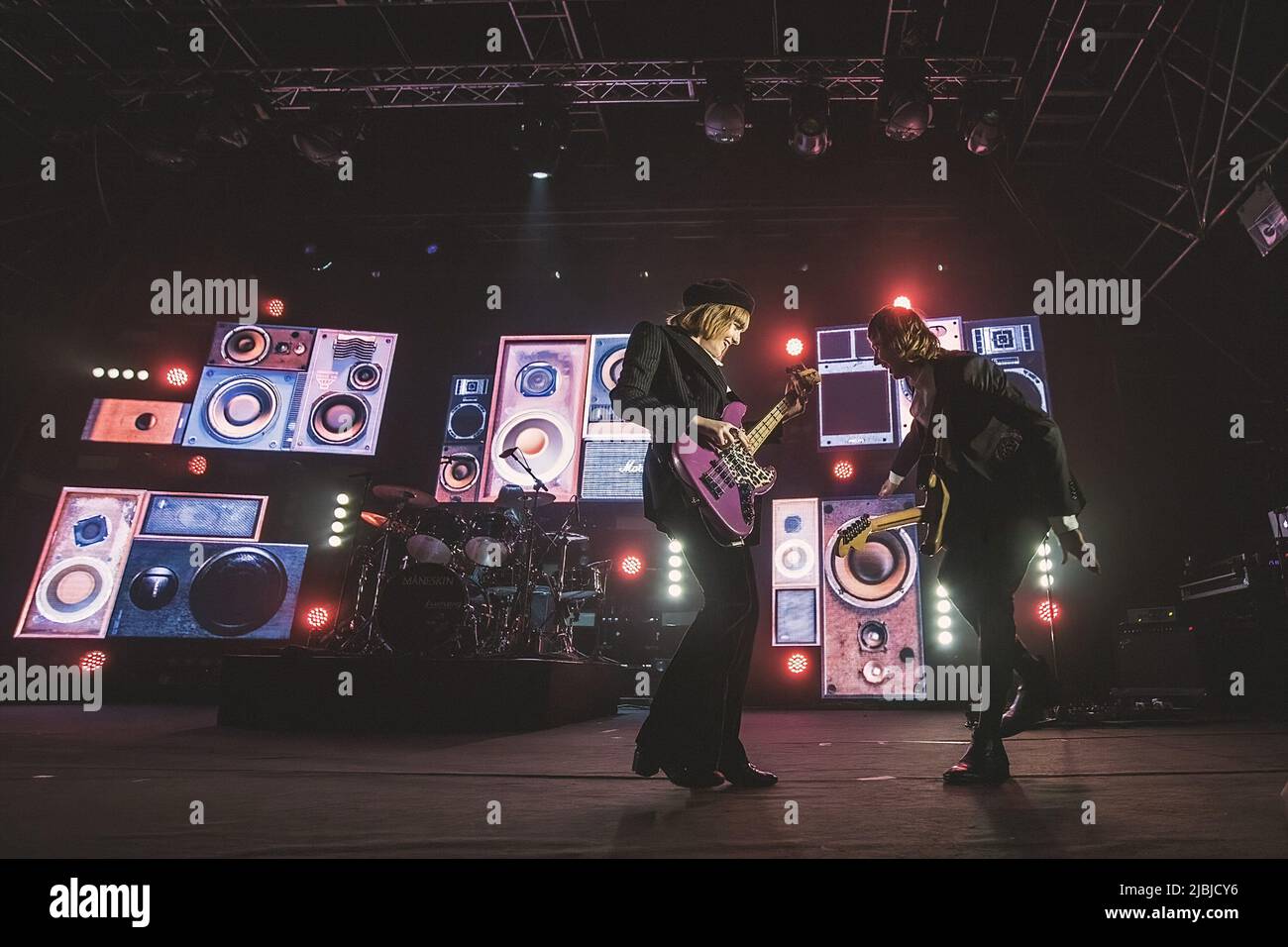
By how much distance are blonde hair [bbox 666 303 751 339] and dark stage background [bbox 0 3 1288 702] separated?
5668 millimetres

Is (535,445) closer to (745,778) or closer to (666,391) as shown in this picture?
(666,391)

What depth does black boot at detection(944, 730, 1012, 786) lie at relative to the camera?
224 centimetres

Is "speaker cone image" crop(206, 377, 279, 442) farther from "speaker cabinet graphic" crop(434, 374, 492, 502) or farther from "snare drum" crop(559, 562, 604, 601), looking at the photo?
"snare drum" crop(559, 562, 604, 601)

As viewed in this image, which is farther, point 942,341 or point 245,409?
point 245,409

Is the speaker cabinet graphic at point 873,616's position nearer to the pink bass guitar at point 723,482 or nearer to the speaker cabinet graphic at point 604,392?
the speaker cabinet graphic at point 604,392

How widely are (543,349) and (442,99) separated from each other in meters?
2.91

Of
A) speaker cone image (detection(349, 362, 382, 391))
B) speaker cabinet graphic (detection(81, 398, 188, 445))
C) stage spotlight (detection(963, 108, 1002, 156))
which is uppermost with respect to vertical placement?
stage spotlight (detection(963, 108, 1002, 156))

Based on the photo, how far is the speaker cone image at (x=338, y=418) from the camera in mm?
8180

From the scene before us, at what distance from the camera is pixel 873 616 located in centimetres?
714

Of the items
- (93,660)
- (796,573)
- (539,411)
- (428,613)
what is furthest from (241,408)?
(796,573)

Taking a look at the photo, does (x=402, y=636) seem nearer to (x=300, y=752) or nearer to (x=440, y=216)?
(x=300, y=752)

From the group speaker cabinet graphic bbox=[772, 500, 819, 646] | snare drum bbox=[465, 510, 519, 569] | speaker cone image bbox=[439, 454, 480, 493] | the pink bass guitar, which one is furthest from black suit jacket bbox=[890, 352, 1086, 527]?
speaker cone image bbox=[439, 454, 480, 493]

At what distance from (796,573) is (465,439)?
4.18m

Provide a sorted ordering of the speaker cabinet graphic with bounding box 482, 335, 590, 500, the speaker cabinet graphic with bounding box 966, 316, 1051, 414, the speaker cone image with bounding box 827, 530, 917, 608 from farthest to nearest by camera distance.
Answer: the speaker cabinet graphic with bounding box 482, 335, 590, 500 < the speaker cabinet graphic with bounding box 966, 316, 1051, 414 < the speaker cone image with bounding box 827, 530, 917, 608
